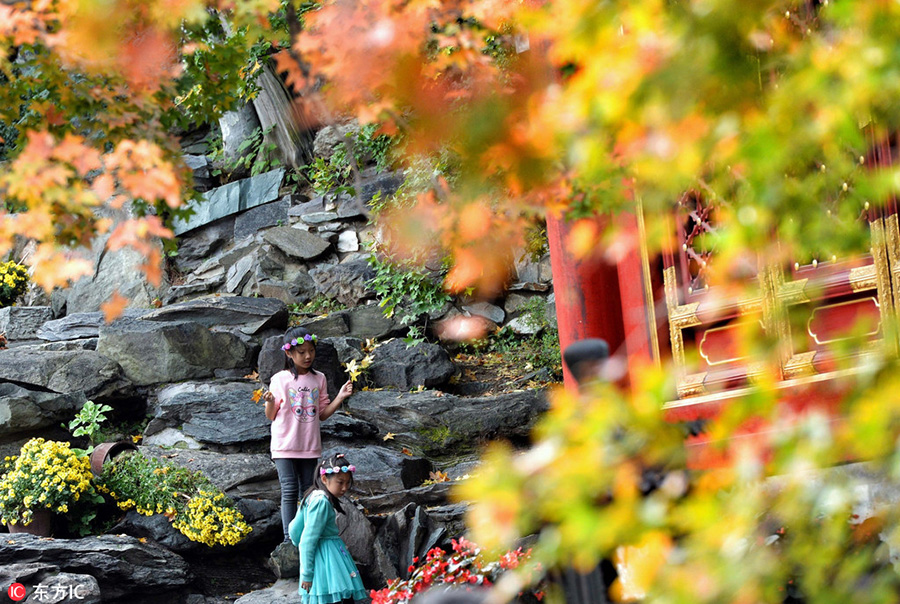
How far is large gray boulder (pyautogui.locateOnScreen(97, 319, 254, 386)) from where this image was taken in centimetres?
984

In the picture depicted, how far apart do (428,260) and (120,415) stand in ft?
14.5

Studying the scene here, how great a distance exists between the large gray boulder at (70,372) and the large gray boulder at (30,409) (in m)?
0.39

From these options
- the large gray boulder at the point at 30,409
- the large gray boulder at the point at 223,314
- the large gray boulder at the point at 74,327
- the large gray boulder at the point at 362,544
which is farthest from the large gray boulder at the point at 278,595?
the large gray boulder at the point at 74,327

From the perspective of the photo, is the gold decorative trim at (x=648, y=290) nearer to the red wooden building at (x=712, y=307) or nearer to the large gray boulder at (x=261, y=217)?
the red wooden building at (x=712, y=307)

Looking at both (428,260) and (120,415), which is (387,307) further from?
(120,415)

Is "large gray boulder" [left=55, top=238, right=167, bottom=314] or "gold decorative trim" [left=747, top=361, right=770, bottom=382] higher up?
"large gray boulder" [left=55, top=238, right=167, bottom=314]

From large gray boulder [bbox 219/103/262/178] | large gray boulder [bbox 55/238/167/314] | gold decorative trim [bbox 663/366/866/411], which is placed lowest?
gold decorative trim [bbox 663/366/866/411]

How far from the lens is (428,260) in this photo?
11.8 m

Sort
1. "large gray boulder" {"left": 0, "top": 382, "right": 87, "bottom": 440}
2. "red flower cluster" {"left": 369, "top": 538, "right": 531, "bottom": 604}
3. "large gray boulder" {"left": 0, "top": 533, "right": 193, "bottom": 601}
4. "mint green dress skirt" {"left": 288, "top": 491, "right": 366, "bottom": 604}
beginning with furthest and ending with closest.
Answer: "large gray boulder" {"left": 0, "top": 382, "right": 87, "bottom": 440}, "large gray boulder" {"left": 0, "top": 533, "right": 193, "bottom": 601}, "mint green dress skirt" {"left": 288, "top": 491, "right": 366, "bottom": 604}, "red flower cluster" {"left": 369, "top": 538, "right": 531, "bottom": 604}

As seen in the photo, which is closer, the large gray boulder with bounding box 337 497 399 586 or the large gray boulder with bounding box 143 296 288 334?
the large gray boulder with bounding box 337 497 399 586

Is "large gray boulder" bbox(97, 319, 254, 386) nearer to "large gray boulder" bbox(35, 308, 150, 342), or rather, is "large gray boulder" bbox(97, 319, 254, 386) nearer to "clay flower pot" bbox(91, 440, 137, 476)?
"large gray boulder" bbox(35, 308, 150, 342)

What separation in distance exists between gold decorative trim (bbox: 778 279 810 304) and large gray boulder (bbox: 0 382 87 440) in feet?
23.4

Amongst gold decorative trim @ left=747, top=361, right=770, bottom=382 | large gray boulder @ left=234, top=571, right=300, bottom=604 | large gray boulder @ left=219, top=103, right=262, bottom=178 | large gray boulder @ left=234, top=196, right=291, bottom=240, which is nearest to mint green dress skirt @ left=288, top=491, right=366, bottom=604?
large gray boulder @ left=234, top=571, right=300, bottom=604

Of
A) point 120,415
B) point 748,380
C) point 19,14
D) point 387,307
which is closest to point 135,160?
point 19,14
